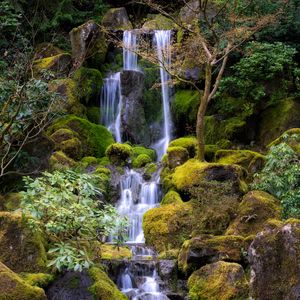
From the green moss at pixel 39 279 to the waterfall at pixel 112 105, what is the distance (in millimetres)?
12235

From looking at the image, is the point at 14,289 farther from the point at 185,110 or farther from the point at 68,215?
the point at 185,110

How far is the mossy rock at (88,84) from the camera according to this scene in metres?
19.5

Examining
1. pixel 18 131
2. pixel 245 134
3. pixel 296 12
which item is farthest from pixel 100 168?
pixel 296 12

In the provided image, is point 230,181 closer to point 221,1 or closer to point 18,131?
point 18,131

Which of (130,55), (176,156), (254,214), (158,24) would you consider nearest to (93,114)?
(130,55)

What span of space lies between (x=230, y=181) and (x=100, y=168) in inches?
190

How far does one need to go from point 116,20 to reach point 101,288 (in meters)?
18.5

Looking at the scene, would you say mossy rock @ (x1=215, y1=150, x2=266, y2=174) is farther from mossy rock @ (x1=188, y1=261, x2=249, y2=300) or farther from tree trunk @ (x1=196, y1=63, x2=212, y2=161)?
mossy rock @ (x1=188, y1=261, x2=249, y2=300)

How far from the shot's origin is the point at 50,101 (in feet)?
39.5

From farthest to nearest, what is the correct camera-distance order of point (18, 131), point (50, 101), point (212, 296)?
point (50, 101) < point (18, 131) < point (212, 296)

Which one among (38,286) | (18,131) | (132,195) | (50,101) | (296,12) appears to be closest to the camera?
(38,286)

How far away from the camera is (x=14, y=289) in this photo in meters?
6.21

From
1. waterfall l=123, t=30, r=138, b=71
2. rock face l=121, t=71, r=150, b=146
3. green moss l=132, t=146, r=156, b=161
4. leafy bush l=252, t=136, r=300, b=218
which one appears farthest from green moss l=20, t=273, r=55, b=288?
waterfall l=123, t=30, r=138, b=71

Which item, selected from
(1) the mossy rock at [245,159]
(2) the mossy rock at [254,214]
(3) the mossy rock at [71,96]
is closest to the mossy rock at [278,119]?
(1) the mossy rock at [245,159]
